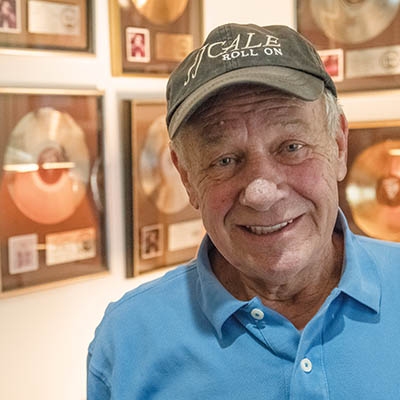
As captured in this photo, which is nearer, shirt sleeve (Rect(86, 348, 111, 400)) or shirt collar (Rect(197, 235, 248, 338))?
shirt collar (Rect(197, 235, 248, 338))

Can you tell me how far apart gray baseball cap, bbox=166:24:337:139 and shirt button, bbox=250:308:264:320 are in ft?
1.05

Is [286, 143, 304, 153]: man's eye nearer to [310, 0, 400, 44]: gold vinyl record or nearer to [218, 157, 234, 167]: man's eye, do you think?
[218, 157, 234, 167]: man's eye

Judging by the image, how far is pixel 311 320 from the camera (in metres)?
0.93

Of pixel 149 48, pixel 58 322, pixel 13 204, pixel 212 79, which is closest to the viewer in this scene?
pixel 212 79

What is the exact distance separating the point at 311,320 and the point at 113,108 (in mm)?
969

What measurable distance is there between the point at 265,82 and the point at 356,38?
99 centimetres

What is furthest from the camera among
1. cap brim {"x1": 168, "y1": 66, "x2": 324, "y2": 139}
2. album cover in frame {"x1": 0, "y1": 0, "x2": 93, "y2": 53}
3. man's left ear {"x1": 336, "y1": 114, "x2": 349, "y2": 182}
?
album cover in frame {"x1": 0, "y1": 0, "x2": 93, "y2": 53}

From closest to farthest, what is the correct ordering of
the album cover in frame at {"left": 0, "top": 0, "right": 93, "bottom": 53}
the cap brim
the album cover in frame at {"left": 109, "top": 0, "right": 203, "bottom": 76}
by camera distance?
the cap brim
the album cover in frame at {"left": 0, "top": 0, "right": 93, "bottom": 53}
the album cover in frame at {"left": 109, "top": 0, "right": 203, "bottom": 76}

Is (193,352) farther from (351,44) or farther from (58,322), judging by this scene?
(351,44)

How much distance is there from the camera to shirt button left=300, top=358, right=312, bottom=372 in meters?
0.89

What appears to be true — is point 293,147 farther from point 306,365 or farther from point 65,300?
point 65,300

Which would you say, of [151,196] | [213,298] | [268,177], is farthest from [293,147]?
[151,196]

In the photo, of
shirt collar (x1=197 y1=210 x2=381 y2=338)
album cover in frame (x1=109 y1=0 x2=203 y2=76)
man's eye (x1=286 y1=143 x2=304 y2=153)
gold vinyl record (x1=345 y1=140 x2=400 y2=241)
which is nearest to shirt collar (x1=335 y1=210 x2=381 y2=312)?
shirt collar (x1=197 y1=210 x2=381 y2=338)

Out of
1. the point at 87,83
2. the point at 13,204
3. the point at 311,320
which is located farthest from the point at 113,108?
the point at 311,320
